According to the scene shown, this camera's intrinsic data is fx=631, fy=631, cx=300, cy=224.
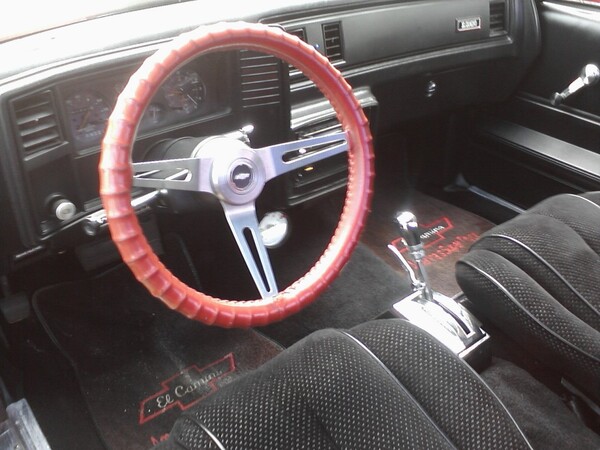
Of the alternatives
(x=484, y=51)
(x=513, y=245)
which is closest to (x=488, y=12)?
(x=484, y=51)

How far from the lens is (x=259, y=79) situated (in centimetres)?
124

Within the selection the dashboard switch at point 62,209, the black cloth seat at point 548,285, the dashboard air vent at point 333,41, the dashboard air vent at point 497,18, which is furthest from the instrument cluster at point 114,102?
the dashboard air vent at point 497,18

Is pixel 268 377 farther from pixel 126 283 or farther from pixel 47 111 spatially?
pixel 126 283

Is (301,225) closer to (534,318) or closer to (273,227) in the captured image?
(273,227)

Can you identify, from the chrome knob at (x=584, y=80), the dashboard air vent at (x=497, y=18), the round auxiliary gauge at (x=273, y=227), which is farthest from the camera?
the dashboard air vent at (x=497, y=18)

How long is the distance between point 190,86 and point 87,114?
0.69ft

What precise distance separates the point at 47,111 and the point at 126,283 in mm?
741

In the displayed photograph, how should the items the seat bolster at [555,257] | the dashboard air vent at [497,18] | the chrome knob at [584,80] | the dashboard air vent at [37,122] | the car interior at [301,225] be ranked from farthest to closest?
1. the dashboard air vent at [497,18]
2. the chrome knob at [584,80]
3. the seat bolster at [555,257]
4. the dashboard air vent at [37,122]
5. the car interior at [301,225]

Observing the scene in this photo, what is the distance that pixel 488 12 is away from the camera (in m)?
1.83

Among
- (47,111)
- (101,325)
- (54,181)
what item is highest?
(47,111)

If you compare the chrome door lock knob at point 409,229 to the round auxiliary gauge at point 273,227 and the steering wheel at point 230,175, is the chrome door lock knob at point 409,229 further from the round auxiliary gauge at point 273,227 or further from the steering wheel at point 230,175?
the round auxiliary gauge at point 273,227

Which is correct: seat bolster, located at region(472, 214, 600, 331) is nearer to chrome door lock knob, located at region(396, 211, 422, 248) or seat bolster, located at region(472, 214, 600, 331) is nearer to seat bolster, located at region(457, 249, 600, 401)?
seat bolster, located at region(457, 249, 600, 401)

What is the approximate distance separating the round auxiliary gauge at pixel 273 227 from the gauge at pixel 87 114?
41cm

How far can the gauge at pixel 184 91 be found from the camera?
3.95ft
